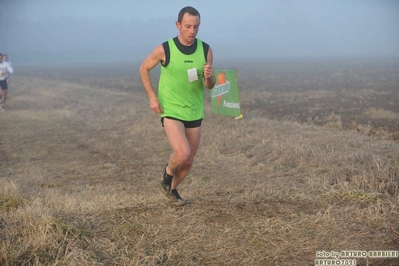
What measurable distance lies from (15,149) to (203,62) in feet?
23.3

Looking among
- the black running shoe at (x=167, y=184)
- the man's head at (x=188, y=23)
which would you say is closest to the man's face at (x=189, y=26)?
the man's head at (x=188, y=23)

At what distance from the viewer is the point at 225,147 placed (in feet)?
33.6

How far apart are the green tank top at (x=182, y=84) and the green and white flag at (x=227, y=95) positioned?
27.1 ft

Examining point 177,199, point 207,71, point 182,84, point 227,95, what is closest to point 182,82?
point 182,84

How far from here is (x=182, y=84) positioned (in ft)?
17.3

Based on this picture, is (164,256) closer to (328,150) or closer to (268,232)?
(268,232)

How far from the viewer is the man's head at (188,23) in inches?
200

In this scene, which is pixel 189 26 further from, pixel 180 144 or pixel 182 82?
pixel 180 144

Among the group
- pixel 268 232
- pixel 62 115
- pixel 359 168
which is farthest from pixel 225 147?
pixel 62 115

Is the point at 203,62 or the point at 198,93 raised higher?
the point at 203,62

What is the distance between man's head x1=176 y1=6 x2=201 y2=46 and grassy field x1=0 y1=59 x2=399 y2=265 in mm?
1771

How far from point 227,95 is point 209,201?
893 centimetres

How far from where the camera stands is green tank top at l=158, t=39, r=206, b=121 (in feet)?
17.0

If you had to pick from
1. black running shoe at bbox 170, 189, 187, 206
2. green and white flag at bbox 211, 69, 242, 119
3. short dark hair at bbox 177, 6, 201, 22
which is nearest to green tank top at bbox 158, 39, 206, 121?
short dark hair at bbox 177, 6, 201, 22
